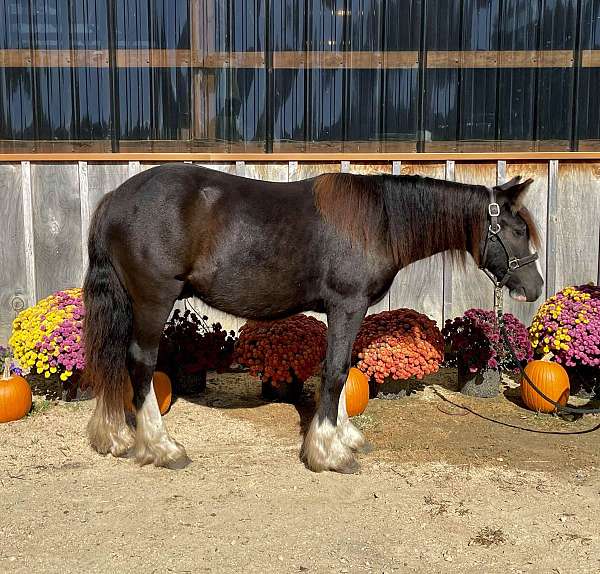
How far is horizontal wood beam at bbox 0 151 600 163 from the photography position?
622 centimetres

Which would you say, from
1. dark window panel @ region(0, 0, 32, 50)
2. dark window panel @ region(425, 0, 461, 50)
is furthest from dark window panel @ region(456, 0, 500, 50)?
dark window panel @ region(0, 0, 32, 50)

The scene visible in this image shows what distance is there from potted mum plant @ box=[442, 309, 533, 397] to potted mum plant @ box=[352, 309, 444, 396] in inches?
10.3

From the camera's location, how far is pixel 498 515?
3.57 metres

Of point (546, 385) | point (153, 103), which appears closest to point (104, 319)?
point (153, 103)

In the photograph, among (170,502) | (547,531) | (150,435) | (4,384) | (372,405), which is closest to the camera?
(547,531)

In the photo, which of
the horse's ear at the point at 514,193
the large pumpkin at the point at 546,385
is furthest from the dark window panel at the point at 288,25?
the large pumpkin at the point at 546,385

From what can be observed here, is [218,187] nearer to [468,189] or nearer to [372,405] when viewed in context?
[468,189]

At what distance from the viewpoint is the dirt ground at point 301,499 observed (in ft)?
10.3

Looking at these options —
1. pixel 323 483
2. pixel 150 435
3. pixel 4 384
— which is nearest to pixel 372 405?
pixel 323 483

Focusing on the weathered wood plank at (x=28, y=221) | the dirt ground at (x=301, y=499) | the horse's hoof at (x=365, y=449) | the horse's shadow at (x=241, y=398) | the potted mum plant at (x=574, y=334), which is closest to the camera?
the dirt ground at (x=301, y=499)

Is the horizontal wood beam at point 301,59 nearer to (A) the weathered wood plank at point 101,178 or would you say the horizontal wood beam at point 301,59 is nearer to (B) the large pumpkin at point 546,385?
(A) the weathered wood plank at point 101,178

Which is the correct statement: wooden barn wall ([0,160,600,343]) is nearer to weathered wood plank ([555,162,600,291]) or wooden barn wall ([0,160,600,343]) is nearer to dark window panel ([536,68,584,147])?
weathered wood plank ([555,162,600,291])

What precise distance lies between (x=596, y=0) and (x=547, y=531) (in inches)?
202

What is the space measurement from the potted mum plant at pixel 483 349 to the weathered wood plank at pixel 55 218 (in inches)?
138
